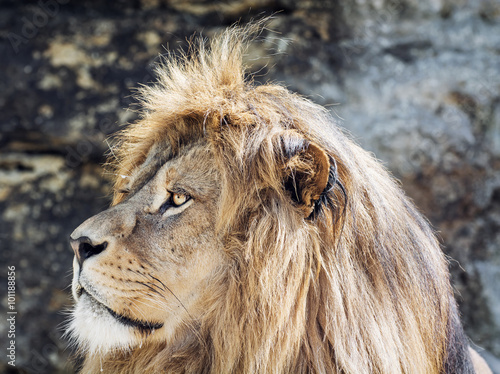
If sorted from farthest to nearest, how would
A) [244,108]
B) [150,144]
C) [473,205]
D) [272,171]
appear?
[473,205] → [150,144] → [244,108] → [272,171]

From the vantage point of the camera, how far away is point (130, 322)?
167 centimetres

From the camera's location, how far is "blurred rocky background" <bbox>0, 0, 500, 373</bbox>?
11.7 feet

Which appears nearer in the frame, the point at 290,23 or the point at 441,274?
the point at 441,274

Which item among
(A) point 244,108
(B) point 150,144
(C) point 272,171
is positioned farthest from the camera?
(B) point 150,144

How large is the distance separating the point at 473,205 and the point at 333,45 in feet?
4.94

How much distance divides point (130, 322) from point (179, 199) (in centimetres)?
43

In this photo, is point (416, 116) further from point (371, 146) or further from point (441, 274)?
point (441, 274)

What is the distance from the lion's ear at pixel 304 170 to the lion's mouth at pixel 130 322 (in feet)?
2.04

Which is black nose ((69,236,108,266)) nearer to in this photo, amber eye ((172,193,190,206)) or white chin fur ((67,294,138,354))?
white chin fur ((67,294,138,354))

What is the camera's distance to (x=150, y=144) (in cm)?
205

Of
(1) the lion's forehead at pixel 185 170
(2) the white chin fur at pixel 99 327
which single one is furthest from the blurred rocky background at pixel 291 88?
(2) the white chin fur at pixel 99 327

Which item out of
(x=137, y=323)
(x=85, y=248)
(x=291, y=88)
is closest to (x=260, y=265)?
(x=137, y=323)

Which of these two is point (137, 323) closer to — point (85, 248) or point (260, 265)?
point (85, 248)

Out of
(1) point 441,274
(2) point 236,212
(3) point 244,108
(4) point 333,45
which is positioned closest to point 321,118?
(3) point 244,108
